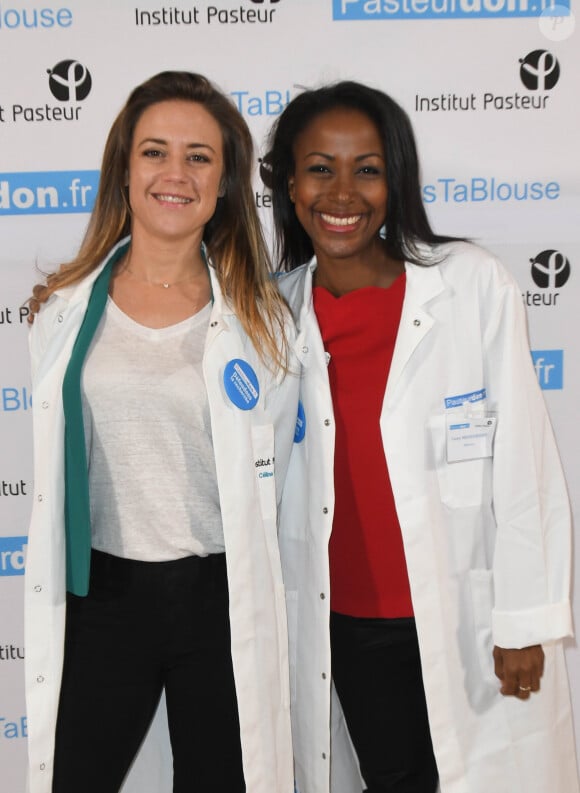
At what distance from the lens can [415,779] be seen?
1768 mm

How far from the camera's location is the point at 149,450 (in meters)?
1.57

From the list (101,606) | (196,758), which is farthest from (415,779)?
(101,606)

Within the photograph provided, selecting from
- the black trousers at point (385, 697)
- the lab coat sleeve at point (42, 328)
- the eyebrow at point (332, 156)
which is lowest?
the black trousers at point (385, 697)

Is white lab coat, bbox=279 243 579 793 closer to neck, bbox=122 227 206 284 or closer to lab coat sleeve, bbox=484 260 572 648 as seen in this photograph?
lab coat sleeve, bbox=484 260 572 648

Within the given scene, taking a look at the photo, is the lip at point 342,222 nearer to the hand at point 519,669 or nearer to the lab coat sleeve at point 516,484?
the lab coat sleeve at point 516,484

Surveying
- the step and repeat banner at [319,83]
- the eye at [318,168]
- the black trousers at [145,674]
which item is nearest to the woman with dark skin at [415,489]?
the eye at [318,168]

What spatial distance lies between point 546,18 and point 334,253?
947mm

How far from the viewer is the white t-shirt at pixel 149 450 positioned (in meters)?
1.57

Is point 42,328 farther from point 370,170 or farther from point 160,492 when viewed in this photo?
point 370,170

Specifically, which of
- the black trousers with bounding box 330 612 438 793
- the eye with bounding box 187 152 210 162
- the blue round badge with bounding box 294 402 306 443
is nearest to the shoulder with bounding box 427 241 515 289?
the blue round badge with bounding box 294 402 306 443

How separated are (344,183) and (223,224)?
313 millimetres

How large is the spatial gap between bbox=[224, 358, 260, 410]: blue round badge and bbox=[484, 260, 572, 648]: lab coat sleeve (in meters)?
0.48

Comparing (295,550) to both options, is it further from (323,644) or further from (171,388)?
(171,388)

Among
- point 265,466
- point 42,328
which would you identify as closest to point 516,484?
point 265,466
